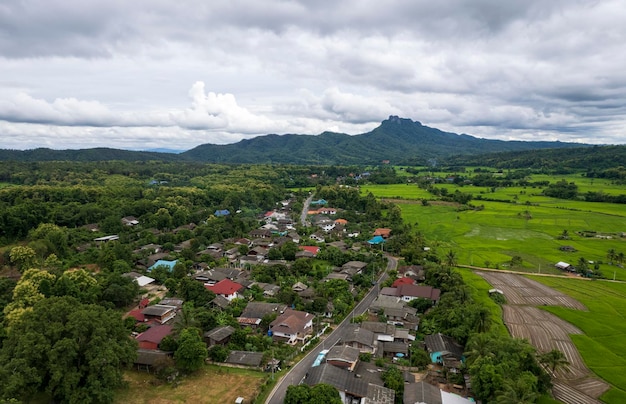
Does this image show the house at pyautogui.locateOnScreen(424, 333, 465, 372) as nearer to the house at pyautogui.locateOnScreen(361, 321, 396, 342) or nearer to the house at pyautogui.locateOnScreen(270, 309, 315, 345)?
the house at pyautogui.locateOnScreen(361, 321, 396, 342)

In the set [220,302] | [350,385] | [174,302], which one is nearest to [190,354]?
[350,385]

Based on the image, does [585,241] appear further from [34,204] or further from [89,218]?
[34,204]

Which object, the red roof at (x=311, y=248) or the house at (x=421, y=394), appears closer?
the house at (x=421, y=394)

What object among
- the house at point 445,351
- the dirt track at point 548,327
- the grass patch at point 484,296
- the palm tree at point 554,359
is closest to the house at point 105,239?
the house at point 445,351

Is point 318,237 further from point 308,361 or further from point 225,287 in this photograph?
point 308,361

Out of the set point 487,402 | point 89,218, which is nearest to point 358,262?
point 487,402

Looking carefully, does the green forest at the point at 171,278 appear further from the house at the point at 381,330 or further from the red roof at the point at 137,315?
the house at the point at 381,330
